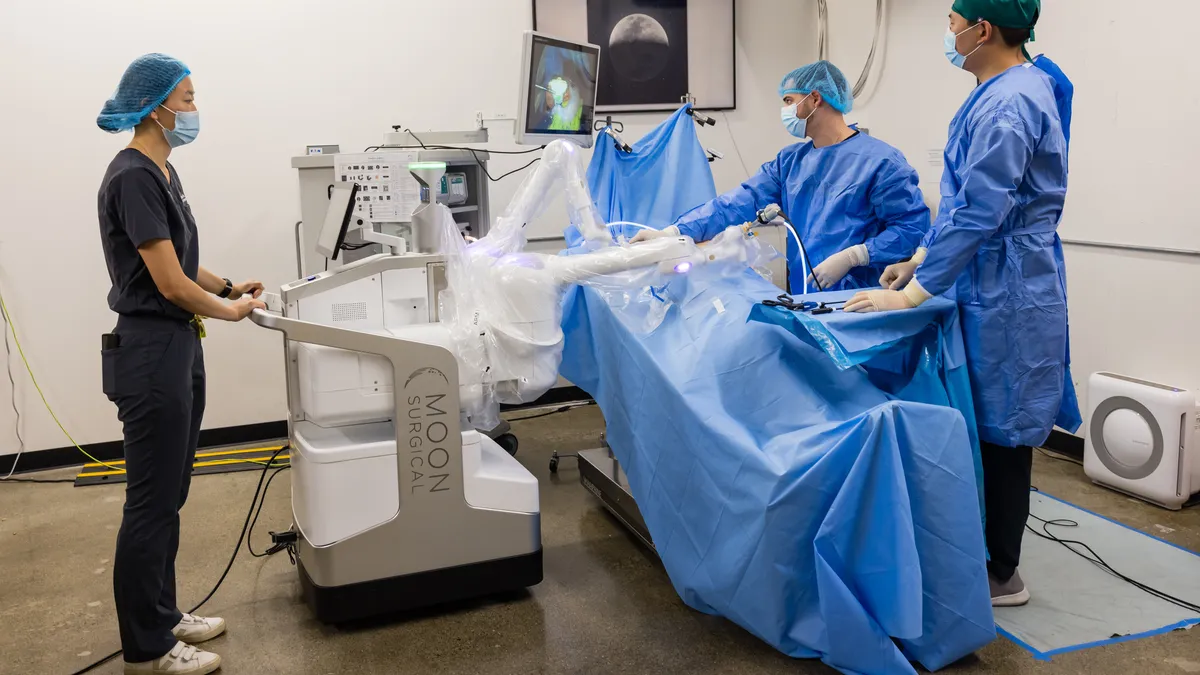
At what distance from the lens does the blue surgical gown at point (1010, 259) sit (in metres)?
2.10

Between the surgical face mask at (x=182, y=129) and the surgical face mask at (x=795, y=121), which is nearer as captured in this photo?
the surgical face mask at (x=182, y=129)

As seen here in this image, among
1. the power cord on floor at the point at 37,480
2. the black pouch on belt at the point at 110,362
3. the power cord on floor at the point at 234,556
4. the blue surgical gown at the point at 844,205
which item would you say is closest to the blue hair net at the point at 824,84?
the blue surgical gown at the point at 844,205

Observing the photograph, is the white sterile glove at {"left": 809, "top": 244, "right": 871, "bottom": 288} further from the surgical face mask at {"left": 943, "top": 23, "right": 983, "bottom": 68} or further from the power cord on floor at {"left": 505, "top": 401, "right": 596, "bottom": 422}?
the power cord on floor at {"left": 505, "top": 401, "right": 596, "bottom": 422}

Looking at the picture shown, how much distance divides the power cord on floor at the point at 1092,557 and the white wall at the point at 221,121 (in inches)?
102

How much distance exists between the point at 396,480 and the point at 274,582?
2.21 ft

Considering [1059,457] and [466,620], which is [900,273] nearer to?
[466,620]

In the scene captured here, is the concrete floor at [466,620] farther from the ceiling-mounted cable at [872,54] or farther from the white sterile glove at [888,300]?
the ceiling-mounted cable at [872,54]

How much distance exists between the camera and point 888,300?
214 centimetres

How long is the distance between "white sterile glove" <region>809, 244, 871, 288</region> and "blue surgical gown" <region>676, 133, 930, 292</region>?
3 cm

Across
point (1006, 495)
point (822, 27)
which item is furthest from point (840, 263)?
point (822, 27)

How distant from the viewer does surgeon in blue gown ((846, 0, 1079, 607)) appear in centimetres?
209

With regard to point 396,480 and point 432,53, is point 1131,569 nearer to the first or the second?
point 396,480

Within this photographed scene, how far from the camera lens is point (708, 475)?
209 cm

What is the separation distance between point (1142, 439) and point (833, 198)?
1.37m
